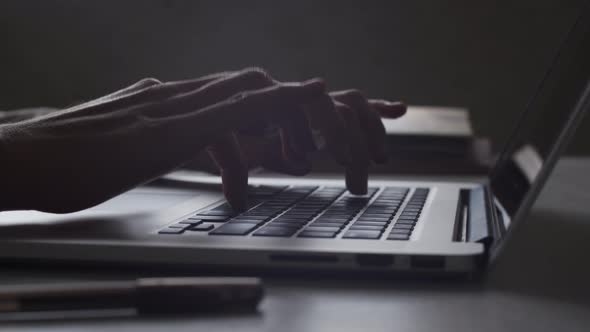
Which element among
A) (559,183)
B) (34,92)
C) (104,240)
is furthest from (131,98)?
(34,92)

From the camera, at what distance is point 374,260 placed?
19.9 inches

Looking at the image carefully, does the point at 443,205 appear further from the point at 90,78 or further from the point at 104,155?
the point at 90,78

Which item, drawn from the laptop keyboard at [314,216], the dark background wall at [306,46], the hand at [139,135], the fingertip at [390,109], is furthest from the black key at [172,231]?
the dark background wall at [306,46]

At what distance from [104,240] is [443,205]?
370mm

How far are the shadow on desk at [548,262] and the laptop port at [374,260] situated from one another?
0.08 meters

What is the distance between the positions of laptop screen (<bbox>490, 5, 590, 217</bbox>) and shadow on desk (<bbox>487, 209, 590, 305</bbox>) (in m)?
0.04

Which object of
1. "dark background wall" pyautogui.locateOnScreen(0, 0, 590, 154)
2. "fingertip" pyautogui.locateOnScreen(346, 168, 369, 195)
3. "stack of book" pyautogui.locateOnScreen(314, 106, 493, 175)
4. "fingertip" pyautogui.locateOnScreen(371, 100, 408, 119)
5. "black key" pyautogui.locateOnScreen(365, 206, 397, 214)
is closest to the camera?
"black key" pyautogui.locateOnScreen(365, 206, 397, 214)

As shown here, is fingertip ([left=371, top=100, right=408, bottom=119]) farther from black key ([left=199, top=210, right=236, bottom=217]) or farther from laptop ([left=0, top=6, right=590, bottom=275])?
black key ([left=199, top=210, right=236, bottom=217])

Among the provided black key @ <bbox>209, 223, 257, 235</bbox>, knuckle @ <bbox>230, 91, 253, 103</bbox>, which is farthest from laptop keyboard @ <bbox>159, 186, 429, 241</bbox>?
knuckle @ <bbox>230, 91, 253, 103</bbox>

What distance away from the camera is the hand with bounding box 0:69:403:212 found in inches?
25.3

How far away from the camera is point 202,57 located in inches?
90.0

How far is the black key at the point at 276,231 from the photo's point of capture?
57 cm

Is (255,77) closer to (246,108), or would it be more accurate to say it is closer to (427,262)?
(246,108)

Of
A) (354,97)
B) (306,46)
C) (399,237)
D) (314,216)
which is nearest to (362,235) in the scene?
(399,237)
